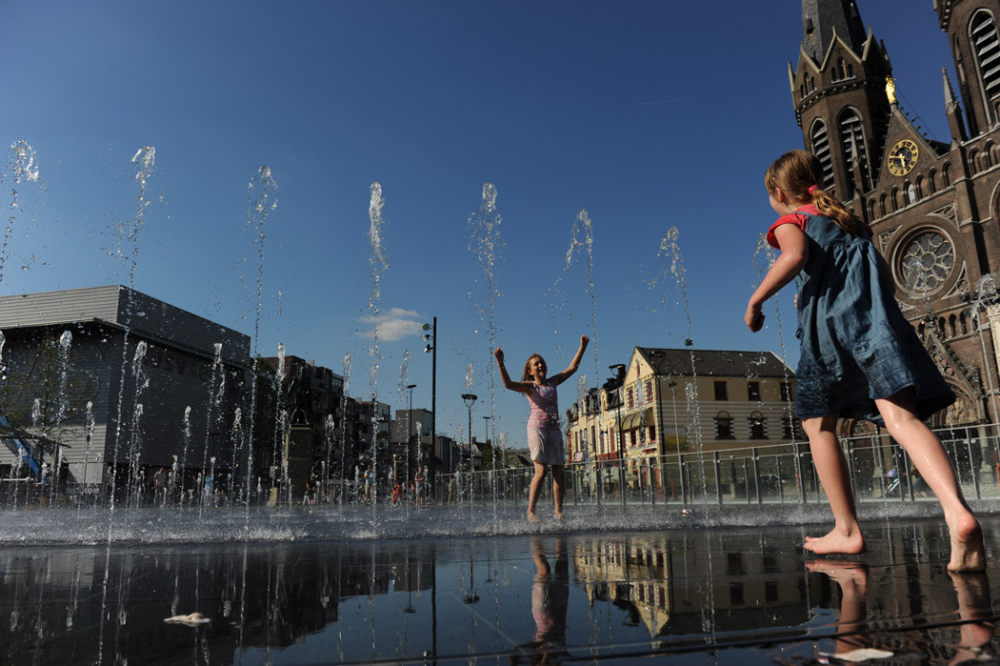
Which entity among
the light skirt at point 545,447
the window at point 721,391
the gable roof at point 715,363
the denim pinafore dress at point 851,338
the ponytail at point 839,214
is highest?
the gable roof at point 715,363

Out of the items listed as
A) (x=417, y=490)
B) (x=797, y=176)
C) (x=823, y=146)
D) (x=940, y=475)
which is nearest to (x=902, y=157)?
(x=823, y=146)

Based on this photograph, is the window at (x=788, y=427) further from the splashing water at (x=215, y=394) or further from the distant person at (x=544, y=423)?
the distant person at (x=544, y=423)

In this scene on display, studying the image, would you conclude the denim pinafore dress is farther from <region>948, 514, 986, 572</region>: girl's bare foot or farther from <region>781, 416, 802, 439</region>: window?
<region>781, 416, 802, 439</region>: window

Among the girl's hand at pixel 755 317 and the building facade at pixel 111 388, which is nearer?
the girl's hand at pixel 755 317

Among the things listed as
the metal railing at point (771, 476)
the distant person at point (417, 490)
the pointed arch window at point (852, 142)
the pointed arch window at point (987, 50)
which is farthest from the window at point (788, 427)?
the metal railing at point (771, 476)

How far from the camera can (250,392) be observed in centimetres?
4994

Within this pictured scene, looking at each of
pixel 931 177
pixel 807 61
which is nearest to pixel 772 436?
pixel 931 177

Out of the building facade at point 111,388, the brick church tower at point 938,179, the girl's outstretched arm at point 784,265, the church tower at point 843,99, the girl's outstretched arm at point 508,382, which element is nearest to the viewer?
the girl's outstretched arm at point 784,265

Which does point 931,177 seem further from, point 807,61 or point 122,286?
point 122,286

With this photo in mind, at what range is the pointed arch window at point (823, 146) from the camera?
4394cm

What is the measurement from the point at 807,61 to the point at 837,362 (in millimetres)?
53572

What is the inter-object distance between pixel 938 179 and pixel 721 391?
903 inches

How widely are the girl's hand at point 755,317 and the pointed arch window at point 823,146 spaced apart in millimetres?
47065

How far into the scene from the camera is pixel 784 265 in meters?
2.90
